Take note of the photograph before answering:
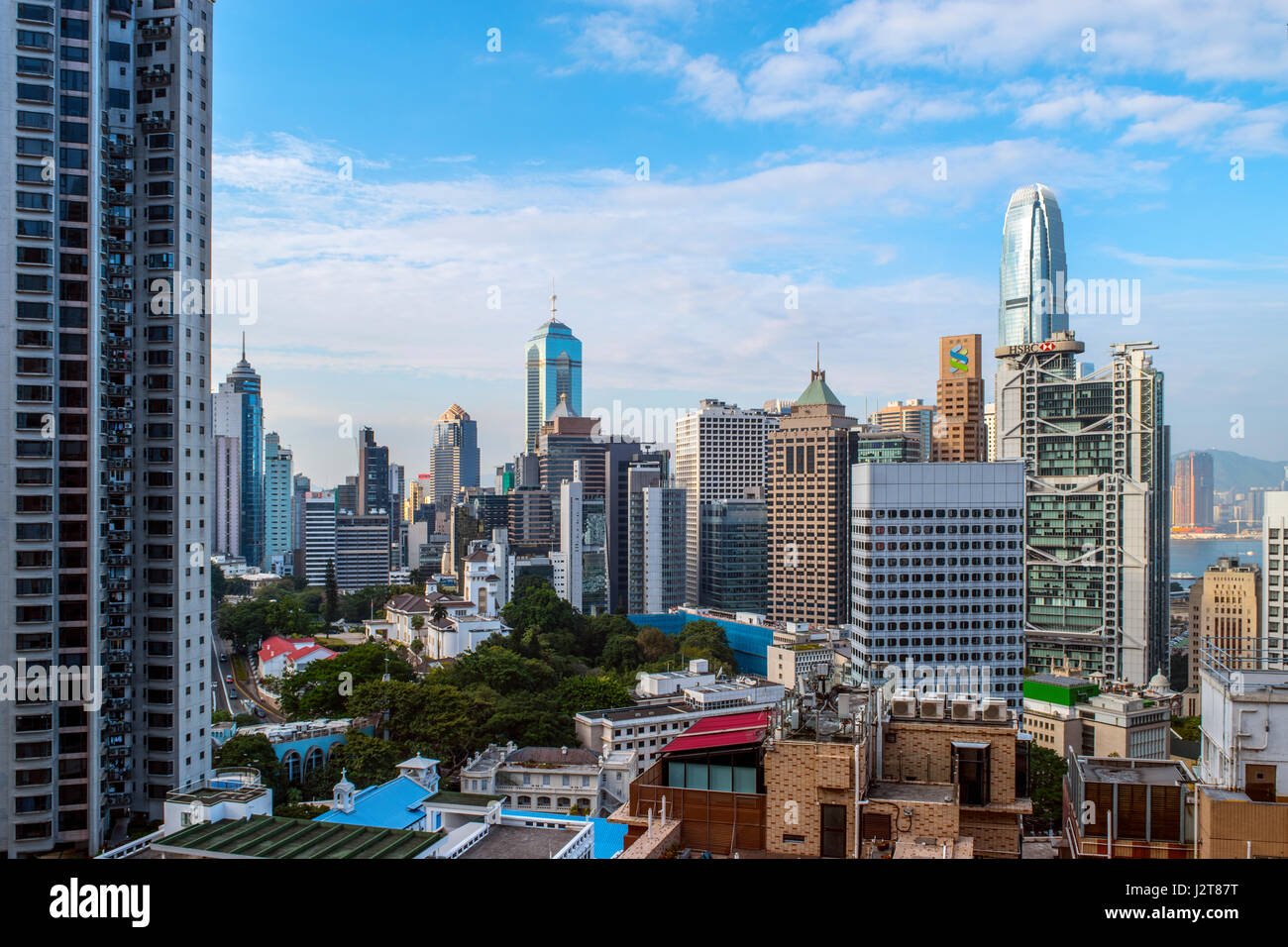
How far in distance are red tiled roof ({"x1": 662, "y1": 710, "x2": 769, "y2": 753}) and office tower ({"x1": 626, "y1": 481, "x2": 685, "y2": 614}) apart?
30.3 meters

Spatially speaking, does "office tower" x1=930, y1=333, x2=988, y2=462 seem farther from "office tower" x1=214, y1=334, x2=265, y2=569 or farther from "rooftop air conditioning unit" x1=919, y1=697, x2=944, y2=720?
"rooftop air conditioning unit" x1=919, y1=697, x2=944, y2=720

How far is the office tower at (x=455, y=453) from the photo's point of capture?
59688 millimetres

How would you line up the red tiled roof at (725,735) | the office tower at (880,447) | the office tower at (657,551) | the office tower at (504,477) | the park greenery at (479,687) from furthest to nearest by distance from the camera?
the office tower at (504,477) → the office tower at (657,551) → the office tower at (880,447) → the park greenery at (479,687) → the red tiled roof at (725,735)

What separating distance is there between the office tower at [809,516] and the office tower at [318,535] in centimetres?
2075

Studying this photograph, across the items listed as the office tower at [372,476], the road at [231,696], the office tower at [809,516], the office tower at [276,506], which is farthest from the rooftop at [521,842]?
the office tower at [372,476]

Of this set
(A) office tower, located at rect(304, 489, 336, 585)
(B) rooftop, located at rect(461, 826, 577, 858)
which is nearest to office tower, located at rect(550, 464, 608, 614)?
(A) office tower, located at rect(304, 489, 336, 585)

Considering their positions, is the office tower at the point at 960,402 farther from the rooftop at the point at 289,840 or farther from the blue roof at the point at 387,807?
the rooftop at the point at 289,840

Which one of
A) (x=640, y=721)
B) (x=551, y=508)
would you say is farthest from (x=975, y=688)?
(x=551, y=508)

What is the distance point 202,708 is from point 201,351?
14.4ft

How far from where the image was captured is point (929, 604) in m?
18.3

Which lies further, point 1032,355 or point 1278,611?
point 1032,355

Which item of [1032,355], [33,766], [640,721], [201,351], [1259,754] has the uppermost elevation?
[1032,355]

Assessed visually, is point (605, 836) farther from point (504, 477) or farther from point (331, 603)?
point (504, 477)
